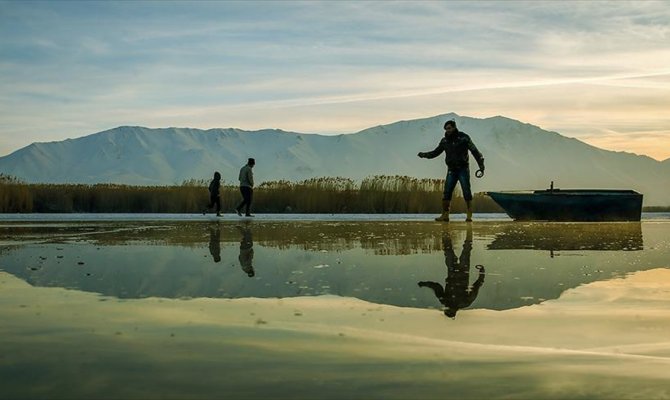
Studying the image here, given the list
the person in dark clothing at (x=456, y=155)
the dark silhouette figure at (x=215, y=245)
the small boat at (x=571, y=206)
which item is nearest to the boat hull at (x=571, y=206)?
the small boat at (x=571, y=206)

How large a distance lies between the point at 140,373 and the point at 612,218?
2106 cm

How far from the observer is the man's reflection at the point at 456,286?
A: 5281mm

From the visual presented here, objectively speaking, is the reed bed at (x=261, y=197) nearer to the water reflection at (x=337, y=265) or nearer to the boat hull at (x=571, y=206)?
the boat hull at (x=571, y=206)

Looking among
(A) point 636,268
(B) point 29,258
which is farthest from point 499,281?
(B) point 29,258

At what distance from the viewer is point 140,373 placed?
3.23 meters

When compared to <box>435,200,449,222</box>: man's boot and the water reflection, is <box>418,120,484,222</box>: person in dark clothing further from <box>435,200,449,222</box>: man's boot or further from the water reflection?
the water reflection

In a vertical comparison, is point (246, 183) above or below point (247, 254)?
above

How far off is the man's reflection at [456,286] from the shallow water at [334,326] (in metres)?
0.02

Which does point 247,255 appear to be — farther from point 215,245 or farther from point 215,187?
point 215,187

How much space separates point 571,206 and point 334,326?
19000mm

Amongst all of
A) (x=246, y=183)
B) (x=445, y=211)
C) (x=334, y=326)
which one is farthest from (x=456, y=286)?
(x=246, y=183)

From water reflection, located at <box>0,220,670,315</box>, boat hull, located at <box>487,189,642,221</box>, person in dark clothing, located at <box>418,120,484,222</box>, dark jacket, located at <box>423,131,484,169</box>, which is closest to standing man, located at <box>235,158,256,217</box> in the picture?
boat hull, located at <box>487,189,642,221</box>

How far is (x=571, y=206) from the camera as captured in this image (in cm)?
2236

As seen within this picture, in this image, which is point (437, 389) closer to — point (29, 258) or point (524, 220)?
point (29, 258)
